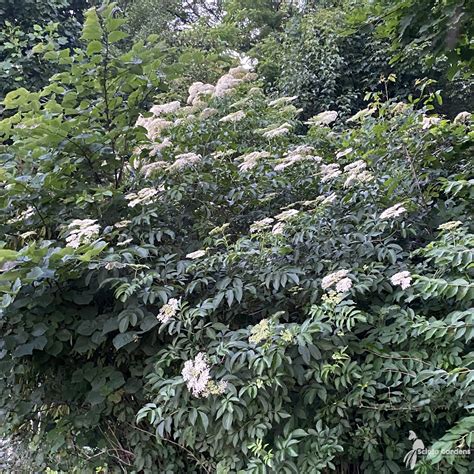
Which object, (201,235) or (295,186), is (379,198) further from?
(201,235)

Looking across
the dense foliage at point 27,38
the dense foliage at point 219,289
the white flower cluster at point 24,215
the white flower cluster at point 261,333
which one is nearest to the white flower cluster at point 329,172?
the dense foliage at point 219,289

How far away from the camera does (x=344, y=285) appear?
4.50ft

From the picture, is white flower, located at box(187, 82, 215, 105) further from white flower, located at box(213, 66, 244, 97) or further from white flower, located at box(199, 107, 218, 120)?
white flower, located at box(199, 107, 218, 120)

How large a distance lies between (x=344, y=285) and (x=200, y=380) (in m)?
0.55

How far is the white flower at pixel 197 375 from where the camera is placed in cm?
135

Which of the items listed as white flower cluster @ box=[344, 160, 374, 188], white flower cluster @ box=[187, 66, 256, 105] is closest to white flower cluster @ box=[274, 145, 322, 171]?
white flower cluster @ box=[344, 160, 374, 188]

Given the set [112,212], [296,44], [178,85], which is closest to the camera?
[112,212]

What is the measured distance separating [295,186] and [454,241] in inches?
37.7

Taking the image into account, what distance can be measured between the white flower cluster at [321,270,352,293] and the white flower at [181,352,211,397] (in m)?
0.47

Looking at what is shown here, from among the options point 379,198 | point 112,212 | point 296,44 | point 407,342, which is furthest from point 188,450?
point 296,44

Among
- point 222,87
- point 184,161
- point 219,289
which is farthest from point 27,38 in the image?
point 219,289

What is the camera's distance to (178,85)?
4.89 metres

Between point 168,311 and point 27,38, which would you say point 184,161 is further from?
point 27,38

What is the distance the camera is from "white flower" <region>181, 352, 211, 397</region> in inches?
53.3
